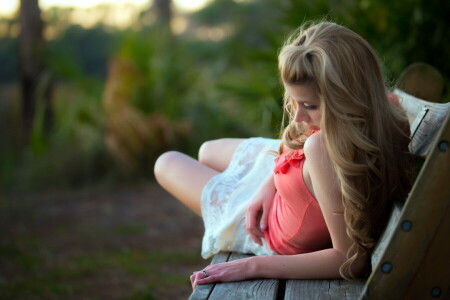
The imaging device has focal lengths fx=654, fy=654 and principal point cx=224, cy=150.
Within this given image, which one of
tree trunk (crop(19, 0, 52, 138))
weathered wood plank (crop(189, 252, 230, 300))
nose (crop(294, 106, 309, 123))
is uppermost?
nose (crop(294, 106, 309, 123))

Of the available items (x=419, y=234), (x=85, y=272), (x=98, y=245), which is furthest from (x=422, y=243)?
(x=98, y=245)

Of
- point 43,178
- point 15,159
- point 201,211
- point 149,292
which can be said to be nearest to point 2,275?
point 149,292

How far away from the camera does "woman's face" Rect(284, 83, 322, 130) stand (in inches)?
75.4

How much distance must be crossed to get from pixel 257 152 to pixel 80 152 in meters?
4.91

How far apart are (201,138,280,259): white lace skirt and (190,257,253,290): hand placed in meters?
0.36

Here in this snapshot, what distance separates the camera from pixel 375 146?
1881 mm

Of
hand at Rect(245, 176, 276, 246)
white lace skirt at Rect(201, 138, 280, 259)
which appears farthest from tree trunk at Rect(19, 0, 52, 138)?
hand at Rect(245, 176, 276, 246)

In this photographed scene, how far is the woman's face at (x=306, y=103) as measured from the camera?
1.92 meters

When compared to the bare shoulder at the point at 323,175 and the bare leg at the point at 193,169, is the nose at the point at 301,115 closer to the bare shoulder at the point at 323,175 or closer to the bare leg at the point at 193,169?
the bare shoulder at the point at 323,175

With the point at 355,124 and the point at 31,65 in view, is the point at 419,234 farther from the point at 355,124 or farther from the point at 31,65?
the point at 31,65

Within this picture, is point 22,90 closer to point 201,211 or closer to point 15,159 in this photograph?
point 15,159

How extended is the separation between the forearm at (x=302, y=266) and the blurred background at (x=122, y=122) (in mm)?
757

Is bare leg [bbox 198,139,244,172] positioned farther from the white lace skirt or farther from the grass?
the grass

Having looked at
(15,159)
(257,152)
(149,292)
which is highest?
(257,152)
